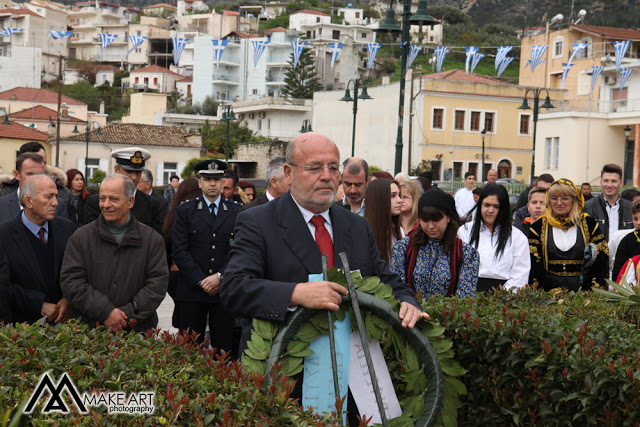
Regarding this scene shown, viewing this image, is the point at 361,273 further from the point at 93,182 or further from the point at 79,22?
the point at 79,22

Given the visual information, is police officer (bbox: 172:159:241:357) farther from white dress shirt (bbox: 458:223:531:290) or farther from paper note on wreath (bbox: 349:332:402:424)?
paper note on wreath (bbox: 349:332:402:424)

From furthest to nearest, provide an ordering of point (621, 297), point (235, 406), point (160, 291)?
point (160, 291) → point (621, 297) → point (235, 406)

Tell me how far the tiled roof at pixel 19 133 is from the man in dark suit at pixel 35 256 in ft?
186

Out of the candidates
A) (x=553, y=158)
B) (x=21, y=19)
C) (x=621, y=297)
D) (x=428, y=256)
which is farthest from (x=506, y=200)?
(x=21, y=19)

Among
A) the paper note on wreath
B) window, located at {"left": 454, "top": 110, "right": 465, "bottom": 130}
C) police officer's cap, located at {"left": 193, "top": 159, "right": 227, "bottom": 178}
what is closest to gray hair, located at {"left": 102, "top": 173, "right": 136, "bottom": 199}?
police officer's cap, located at {"left": 193, "top": 159, "right": 227, "bottom": 178}

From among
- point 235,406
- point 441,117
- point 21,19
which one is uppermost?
point 21,19

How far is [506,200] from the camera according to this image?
268 inches

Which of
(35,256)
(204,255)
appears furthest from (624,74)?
(35,256)

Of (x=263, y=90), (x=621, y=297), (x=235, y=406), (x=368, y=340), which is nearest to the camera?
(x=235, y=406)

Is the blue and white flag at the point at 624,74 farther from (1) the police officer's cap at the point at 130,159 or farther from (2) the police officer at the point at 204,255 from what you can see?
(2) the police officer at the point at 204,255

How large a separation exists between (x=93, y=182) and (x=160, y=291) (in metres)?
52.1

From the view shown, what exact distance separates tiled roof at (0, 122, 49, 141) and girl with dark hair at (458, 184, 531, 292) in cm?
5726

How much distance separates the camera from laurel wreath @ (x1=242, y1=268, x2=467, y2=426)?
377 centimetres

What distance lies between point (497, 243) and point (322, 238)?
298cm
